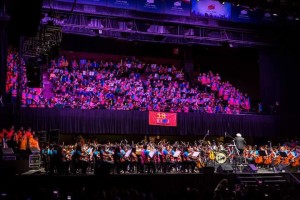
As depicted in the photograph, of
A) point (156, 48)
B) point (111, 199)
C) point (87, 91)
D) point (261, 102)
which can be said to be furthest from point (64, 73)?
point (111, 199)

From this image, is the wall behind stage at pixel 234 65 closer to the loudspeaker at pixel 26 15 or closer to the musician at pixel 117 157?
the musician at pixel 117 157

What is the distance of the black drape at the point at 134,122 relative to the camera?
74.0ft

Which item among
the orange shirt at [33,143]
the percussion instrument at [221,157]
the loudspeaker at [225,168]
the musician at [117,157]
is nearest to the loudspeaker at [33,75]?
the musician at [117,157]

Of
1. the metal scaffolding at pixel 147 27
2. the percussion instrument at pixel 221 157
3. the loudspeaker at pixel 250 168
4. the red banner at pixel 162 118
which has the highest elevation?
the metal scaffolding at pixel 147 27

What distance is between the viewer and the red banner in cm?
2489

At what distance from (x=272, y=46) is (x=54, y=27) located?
58.5 ft

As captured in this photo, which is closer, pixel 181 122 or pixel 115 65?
pixel 181 122

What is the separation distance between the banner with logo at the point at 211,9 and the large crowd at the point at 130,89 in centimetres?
546

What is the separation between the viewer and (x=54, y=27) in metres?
15.2

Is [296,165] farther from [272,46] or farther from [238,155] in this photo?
[272,46]

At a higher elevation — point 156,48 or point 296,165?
point 156,48

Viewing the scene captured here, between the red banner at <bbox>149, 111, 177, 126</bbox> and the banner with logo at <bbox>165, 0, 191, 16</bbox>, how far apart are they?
238 inches

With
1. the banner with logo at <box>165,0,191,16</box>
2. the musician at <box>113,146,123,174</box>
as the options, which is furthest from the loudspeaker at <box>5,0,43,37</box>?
the banner with logo at <box>165,0,191,16</box>

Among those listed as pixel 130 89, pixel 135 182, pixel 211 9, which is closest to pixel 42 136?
pixel 130 89
